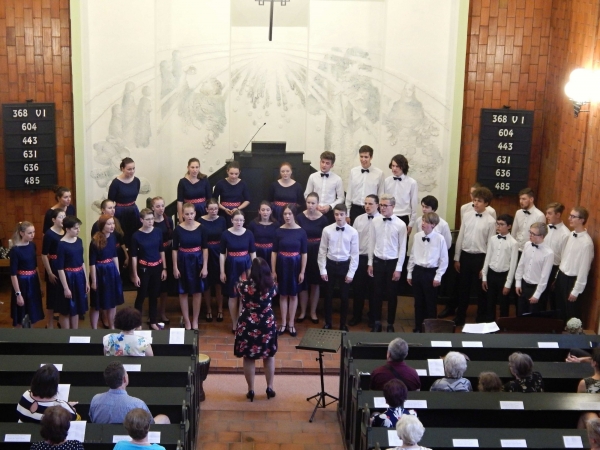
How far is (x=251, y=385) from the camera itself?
341 inches

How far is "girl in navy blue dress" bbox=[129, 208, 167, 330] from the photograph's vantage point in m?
9.85

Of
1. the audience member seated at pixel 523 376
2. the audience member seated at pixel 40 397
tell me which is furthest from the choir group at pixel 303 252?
the audience member seated at pixel 40 397

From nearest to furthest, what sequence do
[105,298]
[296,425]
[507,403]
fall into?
[507,403]
[296,425]
[105,298]

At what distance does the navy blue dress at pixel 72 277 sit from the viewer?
9273 mm

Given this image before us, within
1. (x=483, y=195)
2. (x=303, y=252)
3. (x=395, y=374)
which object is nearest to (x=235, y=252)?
(x=303, y=252)

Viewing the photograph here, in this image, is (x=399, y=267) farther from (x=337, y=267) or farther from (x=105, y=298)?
(x=105, y=298)

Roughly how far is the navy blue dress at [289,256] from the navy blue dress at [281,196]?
2.25 ft

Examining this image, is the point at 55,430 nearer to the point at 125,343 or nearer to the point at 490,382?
the point at 125,343

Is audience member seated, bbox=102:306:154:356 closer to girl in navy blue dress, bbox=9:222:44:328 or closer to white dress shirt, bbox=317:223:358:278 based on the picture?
girl in navy blue dress, bbox=9:222:44:328

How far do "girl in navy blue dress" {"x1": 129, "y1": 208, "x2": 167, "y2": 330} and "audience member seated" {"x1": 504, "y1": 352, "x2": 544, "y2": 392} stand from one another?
456 cm

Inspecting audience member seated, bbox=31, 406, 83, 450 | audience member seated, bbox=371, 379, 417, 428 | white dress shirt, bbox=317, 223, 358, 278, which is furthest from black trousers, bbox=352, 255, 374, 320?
audience member seated, bbox=31, 406, 83, 450

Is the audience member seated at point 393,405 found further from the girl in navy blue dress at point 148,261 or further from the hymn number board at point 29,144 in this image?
the hymn number board at point 29,144

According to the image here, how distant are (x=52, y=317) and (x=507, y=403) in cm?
545

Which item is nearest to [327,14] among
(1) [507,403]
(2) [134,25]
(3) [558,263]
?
(2) [134,25]
